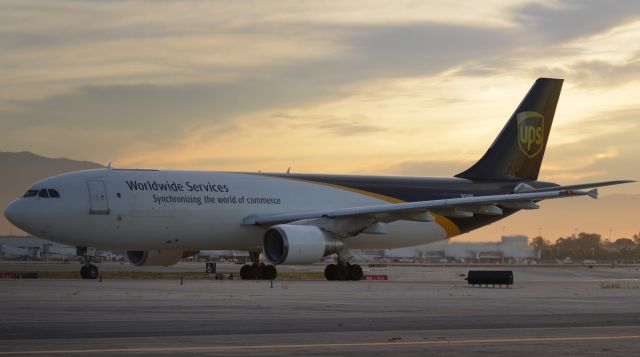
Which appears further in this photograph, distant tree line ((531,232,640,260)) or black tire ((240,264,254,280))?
distant tree line ((531,232,640,260))

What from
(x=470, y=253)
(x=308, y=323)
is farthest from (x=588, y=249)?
(x=308, y=323)

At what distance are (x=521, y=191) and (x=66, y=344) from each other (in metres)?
37.8

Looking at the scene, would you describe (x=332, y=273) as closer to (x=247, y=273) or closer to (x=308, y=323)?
(x=247, y=273)

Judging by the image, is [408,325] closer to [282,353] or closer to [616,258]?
[282,353]

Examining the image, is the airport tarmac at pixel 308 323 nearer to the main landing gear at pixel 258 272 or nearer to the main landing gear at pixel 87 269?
the main landing gear at pixel 87 269

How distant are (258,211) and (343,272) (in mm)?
4162

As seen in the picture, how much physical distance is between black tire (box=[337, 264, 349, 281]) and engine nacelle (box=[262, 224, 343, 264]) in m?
1.53

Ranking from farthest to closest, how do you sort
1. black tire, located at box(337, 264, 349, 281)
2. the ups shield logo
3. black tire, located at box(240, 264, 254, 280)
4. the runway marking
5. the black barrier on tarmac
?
the ups shield logo < black tire, located at box(240, 264, 254, 280) < black tire, located at box(337, 264, 349, 281) < the black barrier on tarmac < the runway marking

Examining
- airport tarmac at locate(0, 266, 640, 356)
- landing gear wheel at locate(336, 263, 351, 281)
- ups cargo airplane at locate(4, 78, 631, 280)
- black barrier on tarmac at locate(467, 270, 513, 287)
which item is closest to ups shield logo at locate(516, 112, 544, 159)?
ups cargo airplane at locate(4, 78, 631, 280)

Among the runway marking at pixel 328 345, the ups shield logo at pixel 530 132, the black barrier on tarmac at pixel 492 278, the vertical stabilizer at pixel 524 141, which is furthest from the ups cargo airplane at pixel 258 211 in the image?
the runway marking at pixel 328 345

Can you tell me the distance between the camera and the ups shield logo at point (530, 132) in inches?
2071

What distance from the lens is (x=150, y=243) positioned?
41.7m

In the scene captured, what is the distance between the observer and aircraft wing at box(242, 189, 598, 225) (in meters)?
42.6

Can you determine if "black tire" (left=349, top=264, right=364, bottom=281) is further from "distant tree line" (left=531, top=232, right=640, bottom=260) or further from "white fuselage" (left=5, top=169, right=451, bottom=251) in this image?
"distant tree line" (left=531, top=232, right=640, bottom=260)
